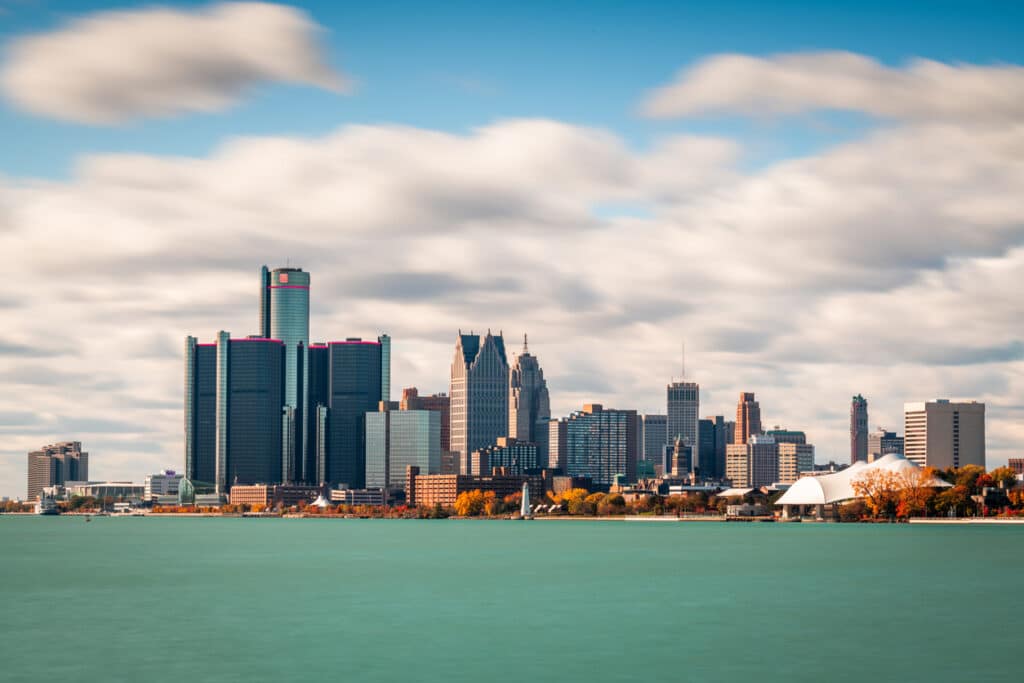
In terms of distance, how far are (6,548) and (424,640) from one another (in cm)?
10616

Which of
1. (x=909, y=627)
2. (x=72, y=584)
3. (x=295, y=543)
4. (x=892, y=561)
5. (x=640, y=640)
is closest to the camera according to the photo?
(x=640, y=640)

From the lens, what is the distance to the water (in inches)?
2026

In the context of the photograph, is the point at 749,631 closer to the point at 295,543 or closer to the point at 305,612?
the point at 305,612

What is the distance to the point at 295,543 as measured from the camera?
165625mm

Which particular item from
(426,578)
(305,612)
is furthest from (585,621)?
(426,578)

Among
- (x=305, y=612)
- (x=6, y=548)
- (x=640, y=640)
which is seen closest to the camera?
(x=640, y=640)

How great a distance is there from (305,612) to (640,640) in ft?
64.0

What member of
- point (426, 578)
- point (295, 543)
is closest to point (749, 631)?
point (426, 578)

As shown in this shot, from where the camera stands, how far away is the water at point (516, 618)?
169 ft

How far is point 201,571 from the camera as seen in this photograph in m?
105

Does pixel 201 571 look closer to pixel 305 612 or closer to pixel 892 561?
pixel 305 612

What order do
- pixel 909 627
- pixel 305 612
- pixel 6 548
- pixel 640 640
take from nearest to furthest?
pixel 640 640
pixel 909 627
pixel 305 612
pixel 6 548

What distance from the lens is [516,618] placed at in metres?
68.1

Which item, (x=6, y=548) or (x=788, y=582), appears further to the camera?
(x=6, y=548)
